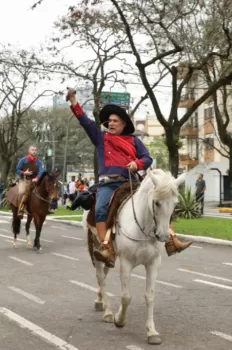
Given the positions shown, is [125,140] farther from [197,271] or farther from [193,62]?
[193,62]

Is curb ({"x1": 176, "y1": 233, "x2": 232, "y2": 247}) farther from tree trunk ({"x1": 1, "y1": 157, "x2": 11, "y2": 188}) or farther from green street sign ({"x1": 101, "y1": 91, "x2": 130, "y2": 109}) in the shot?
tree trunk ({"x1": 1, "y1": 157, "x2": 11, "y2": 188})

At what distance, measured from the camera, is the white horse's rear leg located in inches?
258

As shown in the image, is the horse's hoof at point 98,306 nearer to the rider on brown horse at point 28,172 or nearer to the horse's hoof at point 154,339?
the horse's hoof at point 154,339

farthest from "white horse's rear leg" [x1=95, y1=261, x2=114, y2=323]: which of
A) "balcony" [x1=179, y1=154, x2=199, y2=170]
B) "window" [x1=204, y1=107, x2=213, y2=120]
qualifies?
"balcony" [x1=179, y1=154, x2=199, y2=170]

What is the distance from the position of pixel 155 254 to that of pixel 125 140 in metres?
1.58

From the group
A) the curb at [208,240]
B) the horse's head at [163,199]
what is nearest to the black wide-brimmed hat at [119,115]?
the horse's head at [163,199]

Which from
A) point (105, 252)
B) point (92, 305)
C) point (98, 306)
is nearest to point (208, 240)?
point (92, 305)

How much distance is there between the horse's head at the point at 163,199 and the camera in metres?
5.33

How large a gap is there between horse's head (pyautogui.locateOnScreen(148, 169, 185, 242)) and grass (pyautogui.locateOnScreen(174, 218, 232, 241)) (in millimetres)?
9920

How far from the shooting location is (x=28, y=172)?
13789 mm

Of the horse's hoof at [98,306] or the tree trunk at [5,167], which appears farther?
the tree trunk at [5,167]

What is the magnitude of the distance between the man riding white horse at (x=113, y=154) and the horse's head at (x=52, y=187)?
683 centimetres

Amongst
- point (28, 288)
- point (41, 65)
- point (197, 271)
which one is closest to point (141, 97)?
point (41, 65)

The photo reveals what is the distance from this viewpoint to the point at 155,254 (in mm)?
5852
